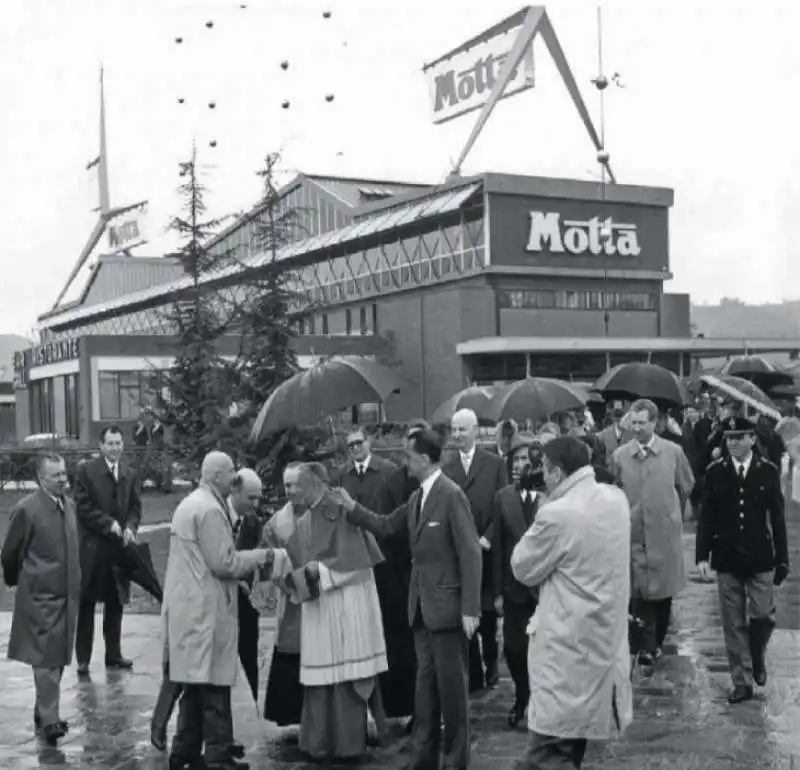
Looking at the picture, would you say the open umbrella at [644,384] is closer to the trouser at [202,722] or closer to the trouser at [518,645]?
the trouser at [518,645]

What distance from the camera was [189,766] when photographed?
22.3ft

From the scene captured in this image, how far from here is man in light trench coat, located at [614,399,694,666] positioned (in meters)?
8.74

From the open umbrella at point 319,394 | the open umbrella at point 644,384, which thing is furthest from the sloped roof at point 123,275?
the open umbrella at point 319,394

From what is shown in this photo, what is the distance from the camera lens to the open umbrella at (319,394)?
10.4m

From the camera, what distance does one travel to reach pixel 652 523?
8836mm

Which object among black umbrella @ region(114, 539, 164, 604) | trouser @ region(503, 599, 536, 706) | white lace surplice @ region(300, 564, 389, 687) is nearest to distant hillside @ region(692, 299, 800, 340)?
black umbrella @ region(114, 539, 164, 604)

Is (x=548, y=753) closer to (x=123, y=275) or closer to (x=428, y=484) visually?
(x=428, y=484)

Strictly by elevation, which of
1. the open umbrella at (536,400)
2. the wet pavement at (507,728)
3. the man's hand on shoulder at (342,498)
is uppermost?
the open umbrella at (536,400)

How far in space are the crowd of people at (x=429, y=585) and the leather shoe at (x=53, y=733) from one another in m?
0.06

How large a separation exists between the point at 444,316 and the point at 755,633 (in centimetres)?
3962

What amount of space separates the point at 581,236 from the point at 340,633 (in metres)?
43.3

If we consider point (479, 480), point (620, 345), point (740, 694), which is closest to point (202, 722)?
point (479, 480)

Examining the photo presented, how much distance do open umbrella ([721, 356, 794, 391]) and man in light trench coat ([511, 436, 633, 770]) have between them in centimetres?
1364

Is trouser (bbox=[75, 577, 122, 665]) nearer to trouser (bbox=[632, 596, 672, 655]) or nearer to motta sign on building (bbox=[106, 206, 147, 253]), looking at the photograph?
trouser (bbox=[632, 596, 672, 655])
